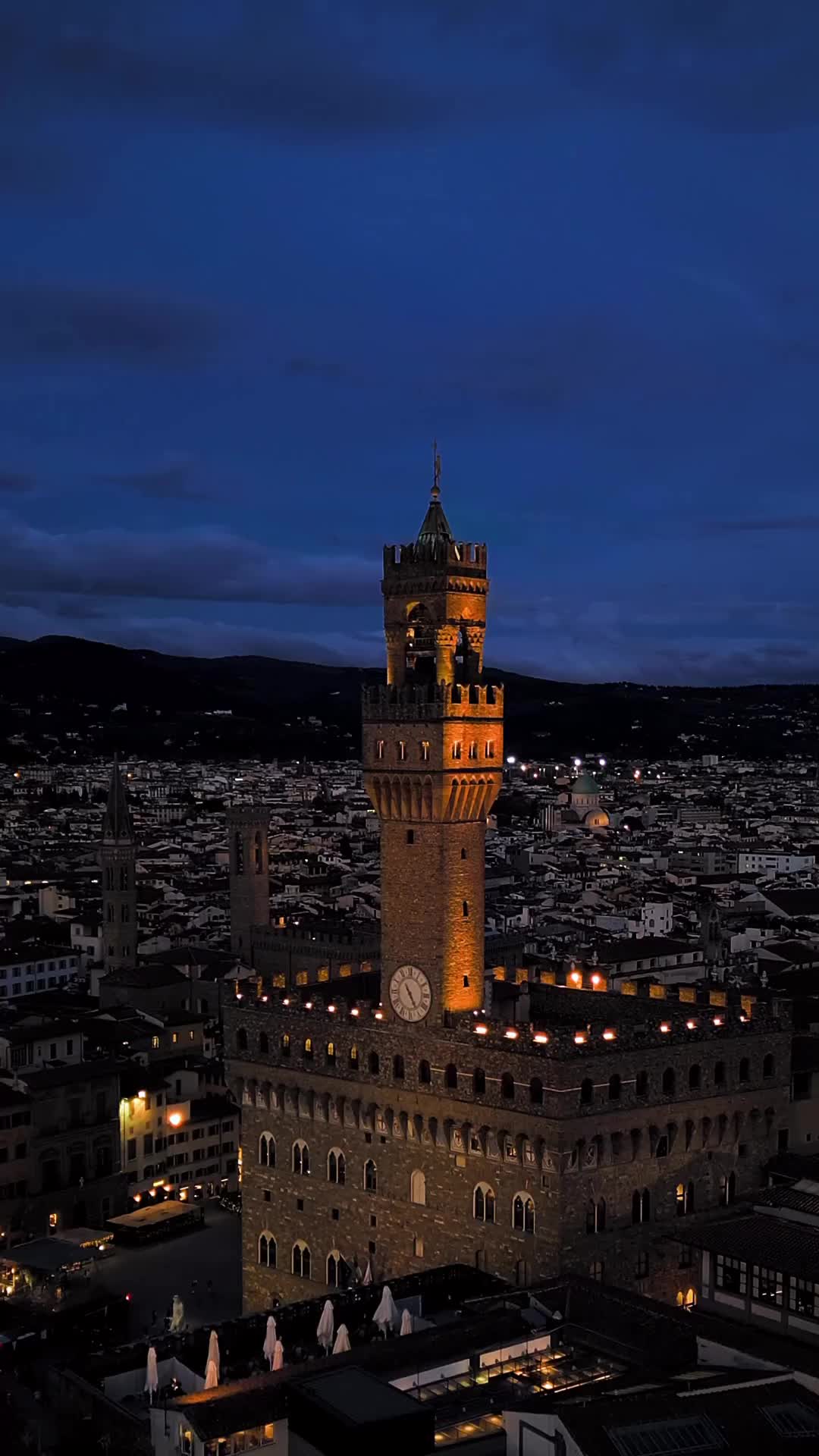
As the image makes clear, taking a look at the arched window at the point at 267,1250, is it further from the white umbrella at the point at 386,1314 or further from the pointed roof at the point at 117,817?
the pointed roof at the point at 117,817

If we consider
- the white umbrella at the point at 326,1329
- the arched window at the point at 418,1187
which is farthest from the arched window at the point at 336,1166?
the white umbrella at the point at 326,1329

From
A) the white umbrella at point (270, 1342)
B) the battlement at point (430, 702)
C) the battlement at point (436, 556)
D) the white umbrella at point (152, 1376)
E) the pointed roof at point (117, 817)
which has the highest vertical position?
the battlement at point (436, 556)

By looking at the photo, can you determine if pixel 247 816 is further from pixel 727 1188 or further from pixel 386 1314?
pixel 386 1314

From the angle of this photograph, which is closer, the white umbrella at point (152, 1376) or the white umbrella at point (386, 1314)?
the white umbrella at point (152, 1376)

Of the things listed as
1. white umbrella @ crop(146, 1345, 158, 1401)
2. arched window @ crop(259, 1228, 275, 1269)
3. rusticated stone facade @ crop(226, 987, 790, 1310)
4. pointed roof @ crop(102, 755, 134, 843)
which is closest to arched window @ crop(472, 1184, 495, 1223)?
rusticated stone facade @ crop(226, 987, 790, 1310)

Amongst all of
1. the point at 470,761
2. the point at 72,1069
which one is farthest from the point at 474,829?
the point at 72,1069

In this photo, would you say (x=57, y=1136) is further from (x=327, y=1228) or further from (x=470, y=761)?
(x=470, y=761)
